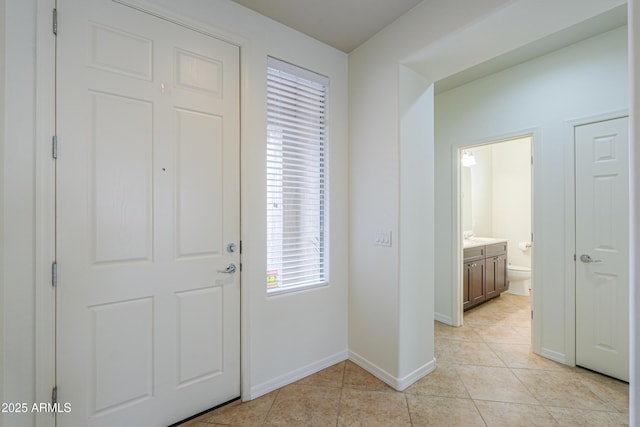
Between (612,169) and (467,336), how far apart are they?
199 cm

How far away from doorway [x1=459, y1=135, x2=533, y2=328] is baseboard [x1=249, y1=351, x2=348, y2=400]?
2.64 meters

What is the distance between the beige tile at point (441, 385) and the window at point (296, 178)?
3.54ft

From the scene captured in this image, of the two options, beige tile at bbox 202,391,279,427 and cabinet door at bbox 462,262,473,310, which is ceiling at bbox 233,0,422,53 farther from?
cabinet door at bbox 462,262,473,310

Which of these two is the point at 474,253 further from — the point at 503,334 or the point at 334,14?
the point at 334,14

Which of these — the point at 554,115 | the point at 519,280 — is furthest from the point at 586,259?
the point at 519,280

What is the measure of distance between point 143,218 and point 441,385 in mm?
2406

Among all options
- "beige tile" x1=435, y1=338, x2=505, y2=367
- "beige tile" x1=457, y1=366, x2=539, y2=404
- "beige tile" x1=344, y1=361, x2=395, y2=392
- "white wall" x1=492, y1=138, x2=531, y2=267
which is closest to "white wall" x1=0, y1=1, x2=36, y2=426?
"beige tile" x1=344, y1=361, x2=395, y2=392

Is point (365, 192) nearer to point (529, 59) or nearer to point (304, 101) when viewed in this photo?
point (304, 101)

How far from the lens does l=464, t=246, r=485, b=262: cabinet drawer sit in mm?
3494

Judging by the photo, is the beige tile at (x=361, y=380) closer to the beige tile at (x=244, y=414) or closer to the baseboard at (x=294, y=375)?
the baseboard at (x=294, y=375)

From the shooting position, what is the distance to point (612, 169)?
2201 mm

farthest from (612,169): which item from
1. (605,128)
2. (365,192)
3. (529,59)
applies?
(365,192)

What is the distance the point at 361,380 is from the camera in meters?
2.20

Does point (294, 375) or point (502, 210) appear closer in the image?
point (294, 375)
